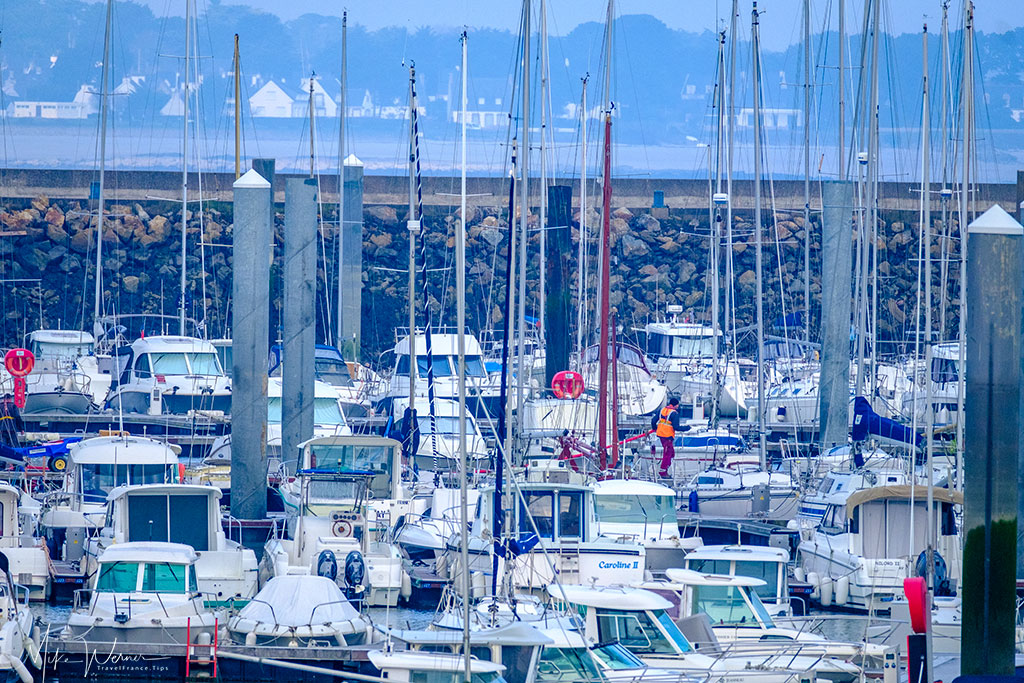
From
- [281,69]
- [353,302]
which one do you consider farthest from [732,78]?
[281,69]

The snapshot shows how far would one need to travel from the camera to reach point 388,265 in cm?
3972

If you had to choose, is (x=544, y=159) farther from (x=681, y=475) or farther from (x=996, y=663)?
(x=996, y=663)

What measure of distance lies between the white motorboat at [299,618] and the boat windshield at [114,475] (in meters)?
4.07

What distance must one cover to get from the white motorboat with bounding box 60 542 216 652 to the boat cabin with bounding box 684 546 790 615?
4.40 metres

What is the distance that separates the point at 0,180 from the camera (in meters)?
39.4

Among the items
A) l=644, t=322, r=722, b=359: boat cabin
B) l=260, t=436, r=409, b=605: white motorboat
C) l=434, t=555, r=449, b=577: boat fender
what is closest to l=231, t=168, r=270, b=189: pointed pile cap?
l=260, t=436, r=409, b=605: white motorboat

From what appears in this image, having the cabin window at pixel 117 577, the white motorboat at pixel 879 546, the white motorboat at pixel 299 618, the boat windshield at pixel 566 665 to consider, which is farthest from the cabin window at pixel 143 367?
the boat windshield at pixel 566 665

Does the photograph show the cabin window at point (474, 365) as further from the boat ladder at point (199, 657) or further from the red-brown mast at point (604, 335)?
the boat ladder at point (199, 657)

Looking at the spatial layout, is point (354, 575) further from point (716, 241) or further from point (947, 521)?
point (716, 241)

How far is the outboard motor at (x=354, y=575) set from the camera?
16.2 m

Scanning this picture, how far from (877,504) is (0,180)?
27600mm

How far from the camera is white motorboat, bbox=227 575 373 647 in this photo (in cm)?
1405

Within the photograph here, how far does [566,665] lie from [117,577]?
173 inches

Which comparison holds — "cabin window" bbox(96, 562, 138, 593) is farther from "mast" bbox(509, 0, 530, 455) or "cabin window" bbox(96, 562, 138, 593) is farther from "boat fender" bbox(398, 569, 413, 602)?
"mast" bbox(509, 0, 530, 455)
